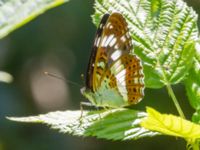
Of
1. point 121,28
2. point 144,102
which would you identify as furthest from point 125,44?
point 144,102

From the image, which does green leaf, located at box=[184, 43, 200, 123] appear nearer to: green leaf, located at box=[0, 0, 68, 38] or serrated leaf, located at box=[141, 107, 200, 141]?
serrated leaf, located at box=[141, 107, 200, 141]

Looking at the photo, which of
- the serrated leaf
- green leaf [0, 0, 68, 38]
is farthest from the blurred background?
green leaf [0, 0, 68, 38]

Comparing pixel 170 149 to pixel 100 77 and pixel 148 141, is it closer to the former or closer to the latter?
pixel 148 141

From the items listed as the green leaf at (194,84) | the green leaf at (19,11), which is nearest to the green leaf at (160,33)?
the green leaf at (194,84)

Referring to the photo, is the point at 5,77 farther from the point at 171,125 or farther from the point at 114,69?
the point at 171,125

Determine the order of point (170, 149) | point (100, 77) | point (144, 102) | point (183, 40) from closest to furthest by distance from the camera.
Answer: point (183, 40) < point (100, 77) < point (144, 102) < point (170, 149)

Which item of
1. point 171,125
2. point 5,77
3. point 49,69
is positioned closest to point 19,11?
point 171,125
